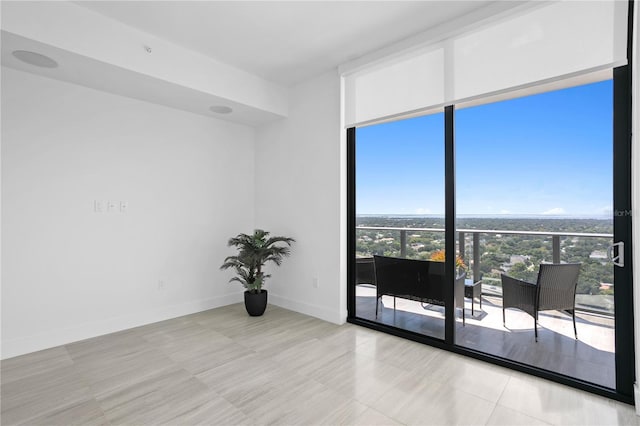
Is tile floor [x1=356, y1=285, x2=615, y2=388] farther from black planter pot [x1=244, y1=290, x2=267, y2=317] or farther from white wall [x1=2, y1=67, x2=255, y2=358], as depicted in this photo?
white wall [x1=2, y1=67, x2=255, y2=358]

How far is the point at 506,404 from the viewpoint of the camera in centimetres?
203

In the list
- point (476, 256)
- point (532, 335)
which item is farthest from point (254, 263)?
point (532, 335)

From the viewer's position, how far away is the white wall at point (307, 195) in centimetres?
366

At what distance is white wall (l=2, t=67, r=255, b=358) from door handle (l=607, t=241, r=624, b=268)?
13.0 ft

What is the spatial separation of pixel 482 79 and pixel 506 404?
2436mm

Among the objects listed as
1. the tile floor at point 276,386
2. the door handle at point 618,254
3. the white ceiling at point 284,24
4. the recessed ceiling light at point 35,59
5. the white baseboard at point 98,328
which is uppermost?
the white ceiling at point 284,24

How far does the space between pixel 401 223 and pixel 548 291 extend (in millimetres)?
1387

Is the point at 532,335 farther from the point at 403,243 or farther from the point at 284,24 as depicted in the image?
the point at 284,24

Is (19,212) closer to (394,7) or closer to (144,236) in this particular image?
(144,236)

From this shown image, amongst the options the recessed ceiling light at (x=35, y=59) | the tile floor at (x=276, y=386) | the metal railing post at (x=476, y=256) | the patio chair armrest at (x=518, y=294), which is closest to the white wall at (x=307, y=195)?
the tile floor at (x=276, y=386)

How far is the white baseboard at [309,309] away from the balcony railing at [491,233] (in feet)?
3.39

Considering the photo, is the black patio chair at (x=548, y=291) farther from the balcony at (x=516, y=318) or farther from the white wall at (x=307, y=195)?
the white wall at (x=307, y=195)

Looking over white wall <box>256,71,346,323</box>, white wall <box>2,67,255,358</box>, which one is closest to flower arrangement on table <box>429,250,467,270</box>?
white wall <box>256,71,346,323</box>

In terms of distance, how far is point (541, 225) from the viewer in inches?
101
